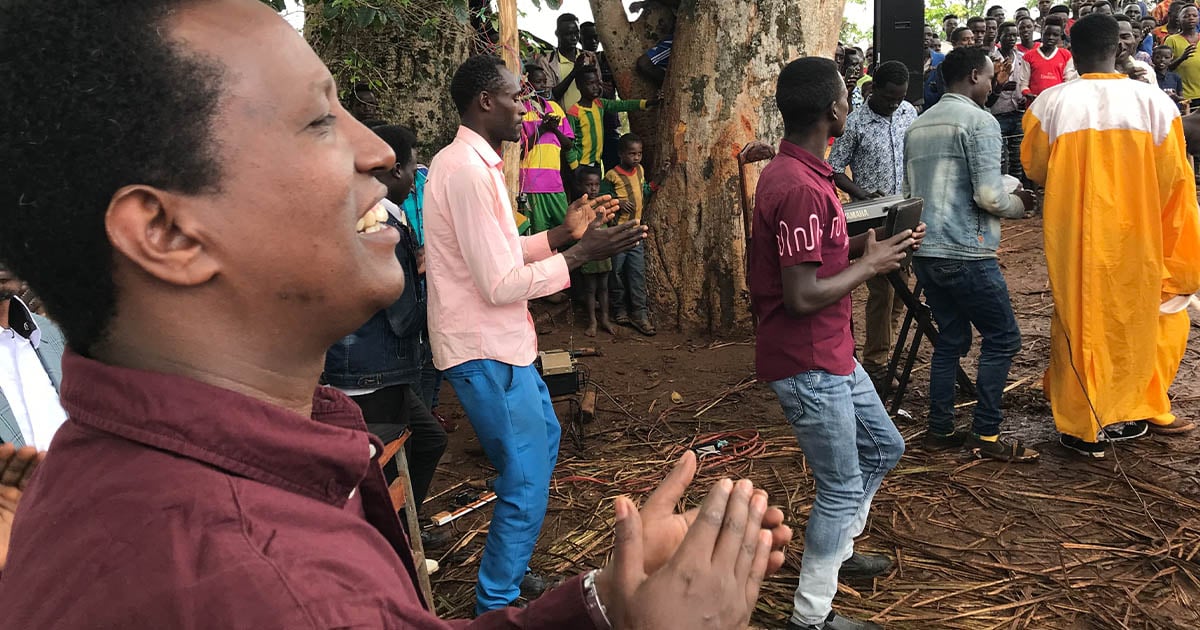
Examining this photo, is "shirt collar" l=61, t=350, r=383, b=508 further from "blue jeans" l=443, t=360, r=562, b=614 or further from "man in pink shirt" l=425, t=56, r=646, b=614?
"blue jeans" l=443, t=360, r=562, b=614

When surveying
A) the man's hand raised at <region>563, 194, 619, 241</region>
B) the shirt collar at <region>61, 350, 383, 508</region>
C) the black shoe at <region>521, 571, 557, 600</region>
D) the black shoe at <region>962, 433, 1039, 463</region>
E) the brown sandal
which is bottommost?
the brown sandal

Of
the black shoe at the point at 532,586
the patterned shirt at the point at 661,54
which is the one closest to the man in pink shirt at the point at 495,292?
the black shoe at the point at 532,586

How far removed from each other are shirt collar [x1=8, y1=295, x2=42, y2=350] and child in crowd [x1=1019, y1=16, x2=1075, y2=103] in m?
10.6

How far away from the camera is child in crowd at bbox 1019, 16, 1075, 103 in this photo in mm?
10156

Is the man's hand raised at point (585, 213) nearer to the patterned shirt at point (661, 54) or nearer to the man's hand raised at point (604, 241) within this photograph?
the man's hand raised at point (604, 241)

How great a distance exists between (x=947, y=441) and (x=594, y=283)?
11.8 feet

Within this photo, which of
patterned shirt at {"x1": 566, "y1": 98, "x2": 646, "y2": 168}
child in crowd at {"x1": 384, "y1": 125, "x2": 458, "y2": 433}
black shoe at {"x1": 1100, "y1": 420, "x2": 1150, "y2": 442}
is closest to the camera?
child in crowd at {"x1": 384, "y1": 125, "x2": 458, "y2": 433}

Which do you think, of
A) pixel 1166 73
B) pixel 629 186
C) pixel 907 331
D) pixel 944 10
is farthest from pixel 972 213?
pixel 944 10

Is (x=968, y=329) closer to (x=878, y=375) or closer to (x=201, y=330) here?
(x=878, y=375)

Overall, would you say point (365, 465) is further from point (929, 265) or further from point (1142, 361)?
point (1142, 361)

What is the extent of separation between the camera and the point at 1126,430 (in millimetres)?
4945

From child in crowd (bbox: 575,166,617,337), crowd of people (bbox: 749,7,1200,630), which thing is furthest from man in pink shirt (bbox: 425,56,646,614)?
child in crowd (bbox: 575,166,617,337)

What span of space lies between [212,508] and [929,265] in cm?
467

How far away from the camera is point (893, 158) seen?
6.16 metres
